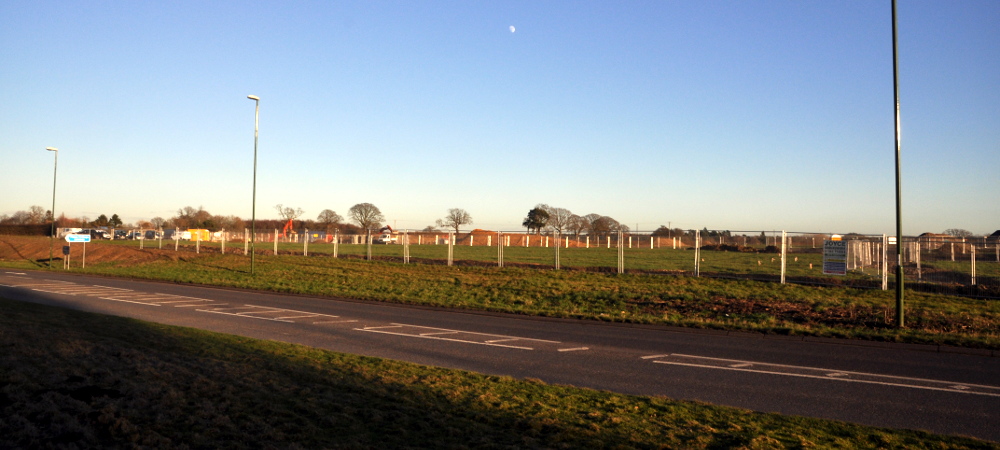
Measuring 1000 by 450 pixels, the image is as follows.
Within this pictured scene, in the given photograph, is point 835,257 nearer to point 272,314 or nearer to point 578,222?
point 272,314

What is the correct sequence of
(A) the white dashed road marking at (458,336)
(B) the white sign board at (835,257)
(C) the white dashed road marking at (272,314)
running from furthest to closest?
(B) the white sign board at (835,257) < (C) the white dashed road marking at (272,314) < (A) the white dashed road marking at (458,336)

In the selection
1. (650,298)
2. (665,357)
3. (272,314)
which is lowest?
(272,314)

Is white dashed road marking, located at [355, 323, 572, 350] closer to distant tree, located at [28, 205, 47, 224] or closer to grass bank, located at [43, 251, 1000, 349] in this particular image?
grass bank, located at [43, 251, 1000, 349]

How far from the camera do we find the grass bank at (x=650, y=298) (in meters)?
15.5

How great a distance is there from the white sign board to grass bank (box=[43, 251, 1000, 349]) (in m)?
0.74

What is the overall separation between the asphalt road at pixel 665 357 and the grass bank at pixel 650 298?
1.46 m

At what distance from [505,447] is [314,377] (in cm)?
349

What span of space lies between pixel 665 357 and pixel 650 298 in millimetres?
9236

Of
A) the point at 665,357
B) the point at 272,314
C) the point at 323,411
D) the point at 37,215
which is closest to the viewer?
the point at 323,411

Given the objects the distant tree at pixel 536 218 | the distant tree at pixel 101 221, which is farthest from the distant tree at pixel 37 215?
the distant tree at pixel 536 218

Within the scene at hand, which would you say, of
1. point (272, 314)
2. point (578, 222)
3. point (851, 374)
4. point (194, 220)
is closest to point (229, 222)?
point (194, 220)

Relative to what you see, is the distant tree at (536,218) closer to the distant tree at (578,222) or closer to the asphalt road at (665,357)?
the distant tree at (578,222)

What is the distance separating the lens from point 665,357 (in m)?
11.7

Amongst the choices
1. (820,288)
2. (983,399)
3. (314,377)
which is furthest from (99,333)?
(820,288)
